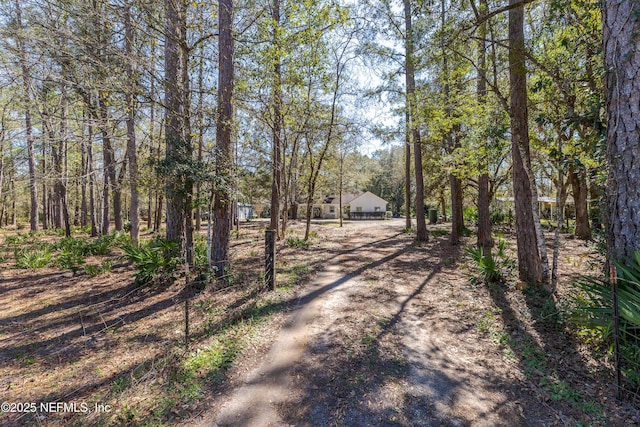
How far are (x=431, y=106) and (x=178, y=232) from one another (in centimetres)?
782

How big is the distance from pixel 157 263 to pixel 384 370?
527 centimetres

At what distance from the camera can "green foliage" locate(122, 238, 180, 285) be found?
608cm

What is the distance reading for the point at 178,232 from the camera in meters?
6.64

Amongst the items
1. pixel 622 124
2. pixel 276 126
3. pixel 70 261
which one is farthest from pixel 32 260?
pixel 622 124

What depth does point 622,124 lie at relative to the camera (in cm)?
306

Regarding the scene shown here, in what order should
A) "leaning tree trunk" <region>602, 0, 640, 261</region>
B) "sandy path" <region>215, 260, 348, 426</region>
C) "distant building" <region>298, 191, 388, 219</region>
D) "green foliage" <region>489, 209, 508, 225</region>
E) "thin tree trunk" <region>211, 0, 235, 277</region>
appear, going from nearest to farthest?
"sandy path" <region>215, 260, 348, 426</region>
"leaning tree trunk" <region>602, 0, 640, 261</region>
"thin tree trunk" <region>211, 0, 235, 277</region>
"green foliage" <region>489, 209, 508, 225</region>
"distant building" <region>298, 191, 388, 219</region>

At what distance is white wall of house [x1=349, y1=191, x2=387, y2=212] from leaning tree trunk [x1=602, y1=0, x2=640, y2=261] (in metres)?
39.2

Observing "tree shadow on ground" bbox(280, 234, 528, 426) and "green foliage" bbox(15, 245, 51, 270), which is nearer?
"tree shadow on ground" bbox(280, 234, 528, 426)

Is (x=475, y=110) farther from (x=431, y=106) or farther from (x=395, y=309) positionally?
(x=395, y=309)

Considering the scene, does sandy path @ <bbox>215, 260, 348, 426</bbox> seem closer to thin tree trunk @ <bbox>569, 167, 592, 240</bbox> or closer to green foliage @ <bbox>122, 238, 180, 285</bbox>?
green foliage @ <bbox>122, 238, 180, 285</bbox>

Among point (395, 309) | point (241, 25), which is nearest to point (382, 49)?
point (241, 25)

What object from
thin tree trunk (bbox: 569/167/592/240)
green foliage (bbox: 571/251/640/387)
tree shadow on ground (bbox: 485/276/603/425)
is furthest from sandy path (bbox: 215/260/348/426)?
thin tree trunk (bbox: 569/167/592/240)

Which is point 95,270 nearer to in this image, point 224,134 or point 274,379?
point 224,134

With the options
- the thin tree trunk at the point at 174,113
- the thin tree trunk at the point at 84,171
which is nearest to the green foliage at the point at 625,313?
the thin tree trunk at the point at 174,113
